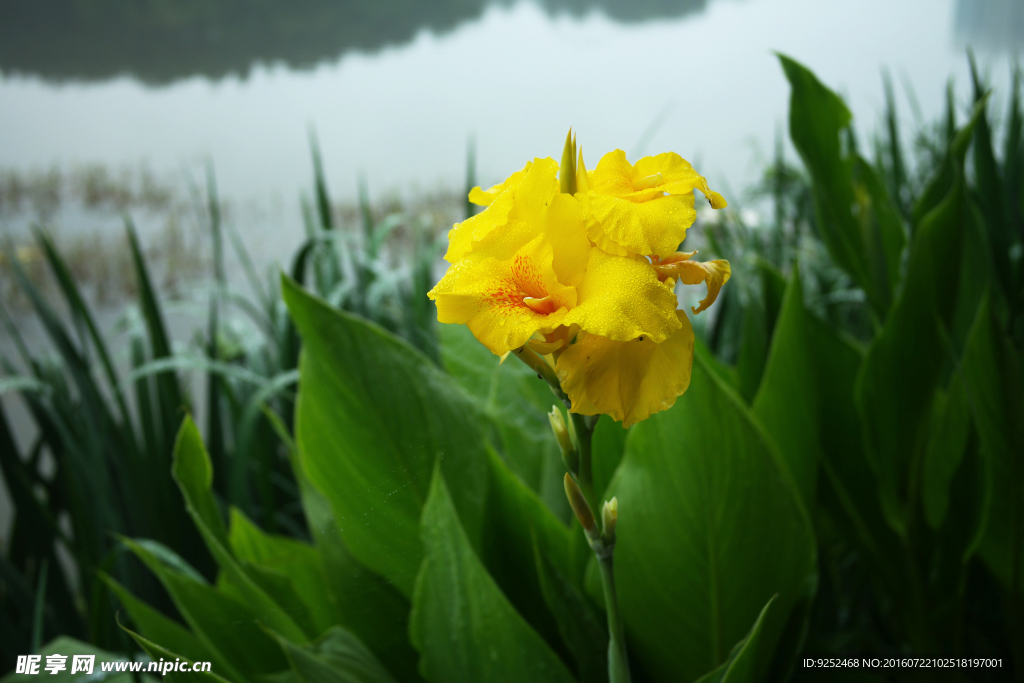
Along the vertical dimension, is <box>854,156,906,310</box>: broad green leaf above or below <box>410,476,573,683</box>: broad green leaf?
above

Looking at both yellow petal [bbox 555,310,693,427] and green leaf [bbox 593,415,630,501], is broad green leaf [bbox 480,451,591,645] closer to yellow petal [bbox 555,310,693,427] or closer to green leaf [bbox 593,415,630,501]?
green leaf [bbox 593,415,630,501]

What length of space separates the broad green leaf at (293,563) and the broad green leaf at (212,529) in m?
0.01

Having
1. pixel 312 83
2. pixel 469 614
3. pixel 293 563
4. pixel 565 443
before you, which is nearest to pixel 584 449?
pixel 565 443

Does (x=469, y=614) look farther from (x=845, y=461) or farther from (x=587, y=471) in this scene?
(x=845, y=461)

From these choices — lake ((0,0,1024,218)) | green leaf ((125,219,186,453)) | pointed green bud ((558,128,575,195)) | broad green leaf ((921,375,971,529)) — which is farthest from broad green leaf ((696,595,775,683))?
lake ((0,0,1024,218))

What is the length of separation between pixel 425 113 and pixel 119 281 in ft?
1.82

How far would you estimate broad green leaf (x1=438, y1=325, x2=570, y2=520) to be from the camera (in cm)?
26

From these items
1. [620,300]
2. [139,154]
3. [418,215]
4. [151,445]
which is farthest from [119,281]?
[620,300]

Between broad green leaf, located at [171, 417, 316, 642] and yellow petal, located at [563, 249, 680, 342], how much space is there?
148 mm

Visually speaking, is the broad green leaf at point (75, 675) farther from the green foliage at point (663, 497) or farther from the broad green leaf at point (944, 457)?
the broad green leaf at point (944, 457)

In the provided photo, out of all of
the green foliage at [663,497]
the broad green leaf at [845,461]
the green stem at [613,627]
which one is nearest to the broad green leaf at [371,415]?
the green foliage at [663,497]

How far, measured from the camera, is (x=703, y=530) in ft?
0.67

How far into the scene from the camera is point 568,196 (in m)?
0.10

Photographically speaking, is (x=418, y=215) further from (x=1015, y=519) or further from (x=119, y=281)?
(x=1015, y=519)
